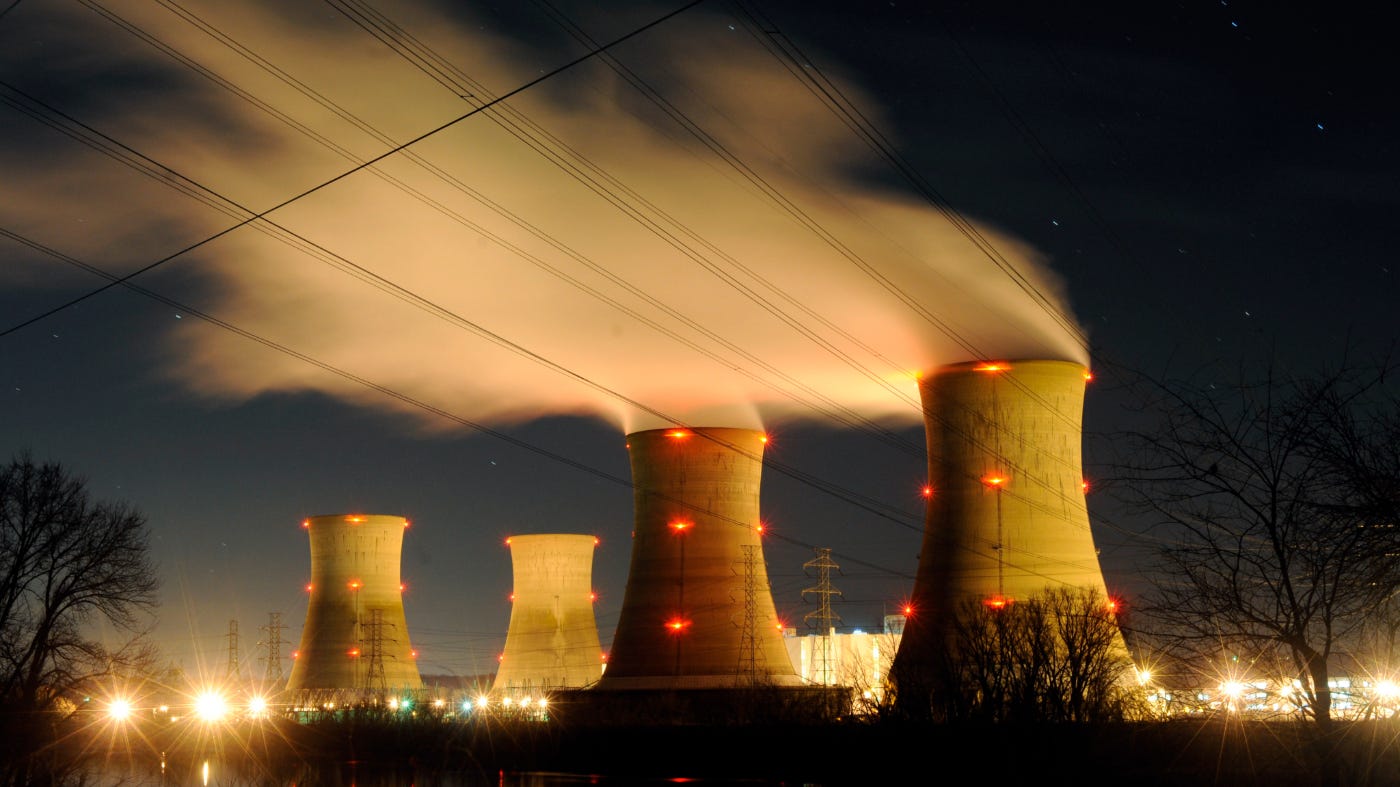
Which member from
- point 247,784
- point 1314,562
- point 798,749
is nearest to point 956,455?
point 798,749

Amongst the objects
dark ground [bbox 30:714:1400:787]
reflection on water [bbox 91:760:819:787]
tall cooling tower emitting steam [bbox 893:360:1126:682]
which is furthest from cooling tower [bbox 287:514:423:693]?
tall cooling tower emitting steam [bbox 893:360:1126:682]

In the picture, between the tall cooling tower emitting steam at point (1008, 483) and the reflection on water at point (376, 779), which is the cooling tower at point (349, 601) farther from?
the tall cooling tower emitting steam at point (1008, 483)

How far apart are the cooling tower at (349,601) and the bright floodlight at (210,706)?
2.06 meters

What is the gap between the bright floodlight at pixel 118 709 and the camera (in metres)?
20.0

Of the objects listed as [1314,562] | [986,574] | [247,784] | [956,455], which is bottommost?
[247,784]


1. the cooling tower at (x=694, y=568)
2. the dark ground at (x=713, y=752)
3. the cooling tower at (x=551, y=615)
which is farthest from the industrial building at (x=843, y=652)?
the dark ground at (x=713, y=752)

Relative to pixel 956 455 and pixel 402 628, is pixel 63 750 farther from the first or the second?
pixel 402 628

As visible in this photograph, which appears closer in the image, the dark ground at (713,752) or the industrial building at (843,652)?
the dark ground at (713,752)

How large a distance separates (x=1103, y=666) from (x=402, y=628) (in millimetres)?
23651

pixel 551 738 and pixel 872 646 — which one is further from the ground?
pixel 872 646

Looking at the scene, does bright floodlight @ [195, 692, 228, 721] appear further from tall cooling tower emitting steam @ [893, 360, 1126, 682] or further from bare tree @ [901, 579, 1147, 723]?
bare tree @ [901, 579, 1147, 723]

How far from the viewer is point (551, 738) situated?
2461cm

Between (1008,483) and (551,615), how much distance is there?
18628 millimetres

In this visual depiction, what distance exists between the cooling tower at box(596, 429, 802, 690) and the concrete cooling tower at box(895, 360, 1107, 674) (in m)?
5.28
